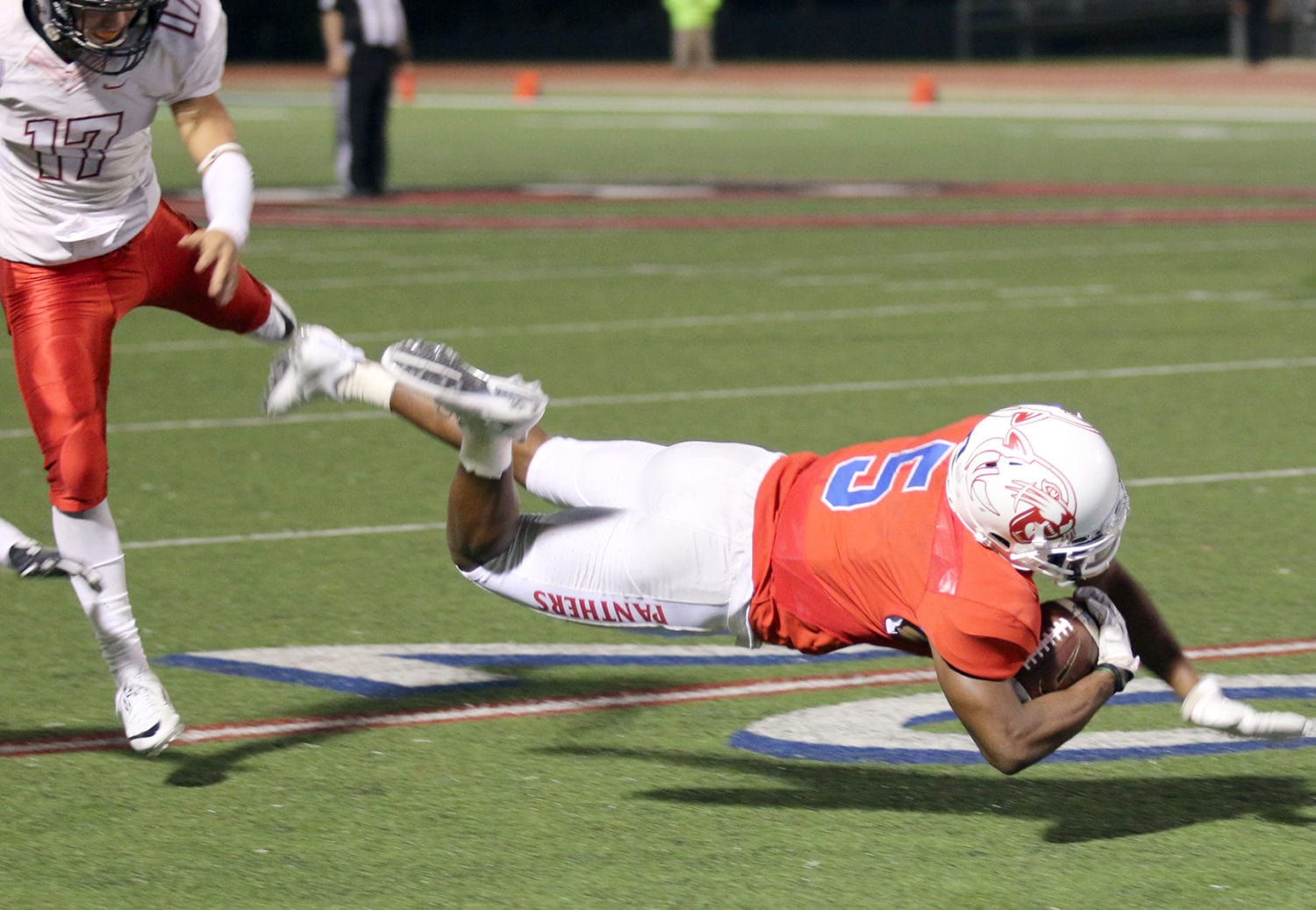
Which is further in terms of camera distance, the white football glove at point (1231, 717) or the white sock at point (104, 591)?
the white sock at point (104, 591)

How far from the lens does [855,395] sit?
10055 mm

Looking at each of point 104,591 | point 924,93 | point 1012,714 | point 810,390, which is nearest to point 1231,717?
point 1012,714

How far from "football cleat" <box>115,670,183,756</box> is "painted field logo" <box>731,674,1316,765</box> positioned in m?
1.34

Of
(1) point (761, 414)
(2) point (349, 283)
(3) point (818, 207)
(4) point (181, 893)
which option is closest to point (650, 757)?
(4) point (181, 893)

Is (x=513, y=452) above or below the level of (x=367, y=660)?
above

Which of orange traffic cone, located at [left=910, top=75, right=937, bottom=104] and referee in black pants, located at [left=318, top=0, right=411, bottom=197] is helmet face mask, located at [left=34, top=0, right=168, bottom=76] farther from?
orange traffic cone, located at [left=910, top=75, right=937, bottom=104]

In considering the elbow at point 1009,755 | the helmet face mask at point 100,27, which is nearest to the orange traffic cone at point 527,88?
the helmet face mask at point 100,27

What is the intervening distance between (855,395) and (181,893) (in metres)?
6.14

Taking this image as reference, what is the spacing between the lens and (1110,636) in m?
4.57

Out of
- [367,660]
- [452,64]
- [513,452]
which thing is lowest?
[452,64]

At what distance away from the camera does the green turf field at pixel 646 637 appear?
4492mm

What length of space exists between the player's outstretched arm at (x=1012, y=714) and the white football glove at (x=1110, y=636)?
69 millimetres

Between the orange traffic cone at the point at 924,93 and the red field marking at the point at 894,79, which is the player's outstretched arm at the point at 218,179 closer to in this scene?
the red field marking at the point at 894,79

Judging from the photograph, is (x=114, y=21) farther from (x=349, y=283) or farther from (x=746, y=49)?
(x=746, y=49)
